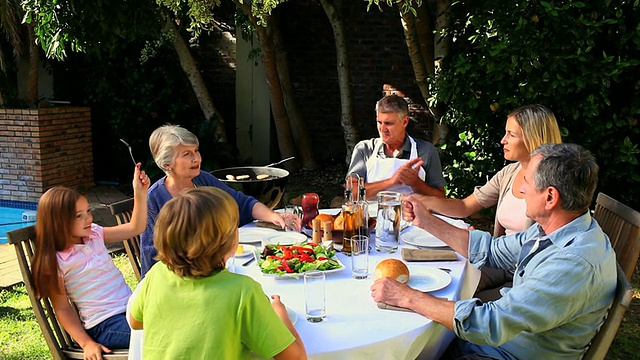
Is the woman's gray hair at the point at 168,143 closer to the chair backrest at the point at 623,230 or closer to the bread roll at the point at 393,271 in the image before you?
the bread roll at the point at 393,271

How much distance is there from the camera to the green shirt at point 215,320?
1.62 m

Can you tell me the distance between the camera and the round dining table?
1.83 m

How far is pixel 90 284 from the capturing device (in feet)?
8.40

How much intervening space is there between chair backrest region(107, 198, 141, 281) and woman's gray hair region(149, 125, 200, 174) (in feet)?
1.24

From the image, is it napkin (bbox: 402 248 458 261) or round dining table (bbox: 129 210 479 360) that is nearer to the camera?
round dining table (bbox: 129 210 479 360)

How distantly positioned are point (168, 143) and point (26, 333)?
177 centimetres

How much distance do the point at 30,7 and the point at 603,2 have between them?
464 cm

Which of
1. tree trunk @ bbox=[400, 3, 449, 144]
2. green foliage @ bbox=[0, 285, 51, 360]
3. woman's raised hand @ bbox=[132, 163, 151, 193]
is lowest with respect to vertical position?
green foliage @ bbox=[0, 285, 51, 360]

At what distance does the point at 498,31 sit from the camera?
476 cm

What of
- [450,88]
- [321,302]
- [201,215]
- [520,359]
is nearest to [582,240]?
[520,359]

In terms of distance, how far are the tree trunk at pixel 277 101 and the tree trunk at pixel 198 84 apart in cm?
74

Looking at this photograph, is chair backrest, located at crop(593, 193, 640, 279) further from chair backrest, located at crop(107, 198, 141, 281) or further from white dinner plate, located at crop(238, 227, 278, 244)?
chair backrest, located at crop(107, 198, 141, 281)

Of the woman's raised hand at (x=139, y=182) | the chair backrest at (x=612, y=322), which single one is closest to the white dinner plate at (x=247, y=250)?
the woman's raised hand at (x=139, y=182)

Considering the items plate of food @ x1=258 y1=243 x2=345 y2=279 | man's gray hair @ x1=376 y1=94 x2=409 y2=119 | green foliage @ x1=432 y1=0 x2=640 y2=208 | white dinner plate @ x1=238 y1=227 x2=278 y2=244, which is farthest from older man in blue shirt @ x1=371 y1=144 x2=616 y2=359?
green foliage @ x1=432 y1=0 x2=640 y2=208
